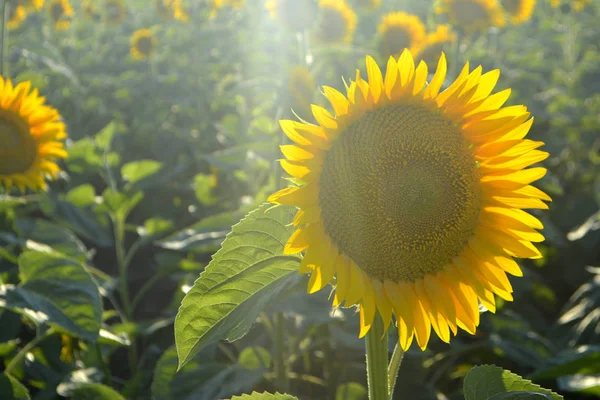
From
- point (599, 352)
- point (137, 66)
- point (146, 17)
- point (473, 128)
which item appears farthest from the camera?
point (146, 17)

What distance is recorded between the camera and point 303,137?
1.15m

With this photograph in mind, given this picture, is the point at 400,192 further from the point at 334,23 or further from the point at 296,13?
the point at 334,23

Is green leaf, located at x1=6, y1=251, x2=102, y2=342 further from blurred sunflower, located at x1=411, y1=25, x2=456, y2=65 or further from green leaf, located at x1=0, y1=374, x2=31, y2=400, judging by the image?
blurred sunflower, located at x1=411, y1=25, x2=456, y2=65

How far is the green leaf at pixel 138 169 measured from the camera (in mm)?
2793

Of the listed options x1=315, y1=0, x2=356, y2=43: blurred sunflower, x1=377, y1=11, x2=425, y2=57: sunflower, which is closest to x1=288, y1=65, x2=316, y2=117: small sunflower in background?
x1=377, y1=11, x2=425, y2=57: sunflower

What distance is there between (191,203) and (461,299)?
2959mm

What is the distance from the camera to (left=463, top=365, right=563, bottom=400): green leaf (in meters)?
1.16

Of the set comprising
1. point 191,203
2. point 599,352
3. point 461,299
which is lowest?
point 461,299

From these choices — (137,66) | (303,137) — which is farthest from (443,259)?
(137,66)

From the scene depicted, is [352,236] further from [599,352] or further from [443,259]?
[599,352]

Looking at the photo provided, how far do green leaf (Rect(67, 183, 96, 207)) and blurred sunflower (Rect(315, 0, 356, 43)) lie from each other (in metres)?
2.75

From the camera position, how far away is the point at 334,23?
5.16m

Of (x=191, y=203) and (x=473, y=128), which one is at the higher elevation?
(x=191, y=203)

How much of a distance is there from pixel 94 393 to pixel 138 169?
1.29m
